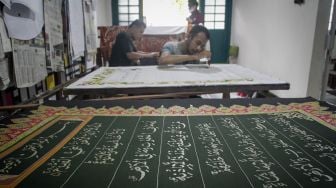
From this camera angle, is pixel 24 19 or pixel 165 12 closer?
pixel 24 19

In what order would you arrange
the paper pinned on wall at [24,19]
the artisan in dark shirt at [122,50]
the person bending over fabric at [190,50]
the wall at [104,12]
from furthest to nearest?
the wall at [104,12]
the artisan in dark shirt at [122,50]
the person bending over fabric at [190,50]
the paper pinned on wall at [24,19]

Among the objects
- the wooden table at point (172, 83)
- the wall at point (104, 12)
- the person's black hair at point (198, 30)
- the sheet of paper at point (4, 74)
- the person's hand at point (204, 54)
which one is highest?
the wall at point (104, 12)

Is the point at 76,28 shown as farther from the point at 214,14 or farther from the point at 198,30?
the point at 214,14

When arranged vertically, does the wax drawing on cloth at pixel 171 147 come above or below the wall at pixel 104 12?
below

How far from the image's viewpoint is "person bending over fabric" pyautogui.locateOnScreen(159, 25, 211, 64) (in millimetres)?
2879

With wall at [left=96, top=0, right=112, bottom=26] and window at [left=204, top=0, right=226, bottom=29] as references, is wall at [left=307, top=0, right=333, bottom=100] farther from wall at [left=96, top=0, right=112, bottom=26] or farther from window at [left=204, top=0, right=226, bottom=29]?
wall at [left=96, top=0, right=112, bottom=26]

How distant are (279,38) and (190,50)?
1.64m

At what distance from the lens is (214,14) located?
6.02 metres

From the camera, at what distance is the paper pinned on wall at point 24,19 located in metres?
1.87

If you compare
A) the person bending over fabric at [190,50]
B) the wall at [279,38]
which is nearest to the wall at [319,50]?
the wall at [279,38]

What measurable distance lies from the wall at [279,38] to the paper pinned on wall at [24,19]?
112 inches

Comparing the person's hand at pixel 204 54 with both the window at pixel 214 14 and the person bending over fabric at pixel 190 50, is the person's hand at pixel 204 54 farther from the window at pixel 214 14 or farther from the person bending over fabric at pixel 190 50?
the window at pixel 214 14

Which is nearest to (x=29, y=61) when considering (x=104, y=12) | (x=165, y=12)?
(x=104, y=12)

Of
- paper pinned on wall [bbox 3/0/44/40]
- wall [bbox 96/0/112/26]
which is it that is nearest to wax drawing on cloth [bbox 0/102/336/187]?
paper pinned on wall [bbox 3/0/44/40]
